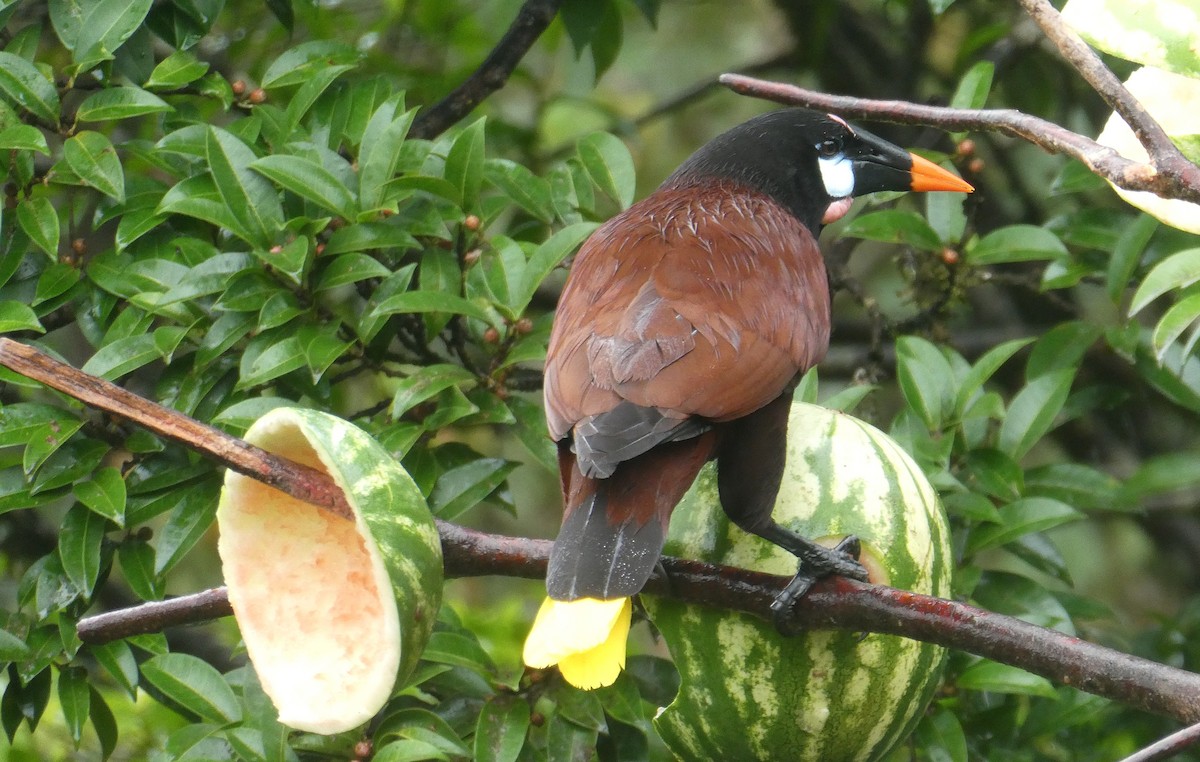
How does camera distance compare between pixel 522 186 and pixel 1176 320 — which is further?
pixel 522 186

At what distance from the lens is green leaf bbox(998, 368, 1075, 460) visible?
2279 millimetres

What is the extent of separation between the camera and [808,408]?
6.44ft

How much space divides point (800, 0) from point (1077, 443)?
1319 millimetres

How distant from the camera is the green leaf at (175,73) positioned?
219cm

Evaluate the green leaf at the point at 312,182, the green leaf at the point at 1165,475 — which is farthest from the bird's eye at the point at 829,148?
the green leaf at the point at 312,182

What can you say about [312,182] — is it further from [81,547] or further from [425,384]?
[81,547]

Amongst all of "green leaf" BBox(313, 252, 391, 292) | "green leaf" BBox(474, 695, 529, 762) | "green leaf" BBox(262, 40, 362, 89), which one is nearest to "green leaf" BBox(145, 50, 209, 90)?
"green leaf" BBox(262, 40, 362, 89)

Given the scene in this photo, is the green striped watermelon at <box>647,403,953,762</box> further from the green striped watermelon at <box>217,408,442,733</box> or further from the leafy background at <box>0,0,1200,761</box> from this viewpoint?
the green striped watermelon at <box>217,408,442,733</box>

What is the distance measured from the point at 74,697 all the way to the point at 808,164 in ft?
5.00

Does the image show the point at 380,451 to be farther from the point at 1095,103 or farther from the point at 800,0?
the point at 1095,103

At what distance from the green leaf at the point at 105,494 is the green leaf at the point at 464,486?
1.45 feet

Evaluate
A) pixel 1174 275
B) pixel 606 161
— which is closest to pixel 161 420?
pixel 606 161

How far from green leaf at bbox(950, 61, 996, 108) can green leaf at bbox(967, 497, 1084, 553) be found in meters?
0.70

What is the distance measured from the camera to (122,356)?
79.1 inches
